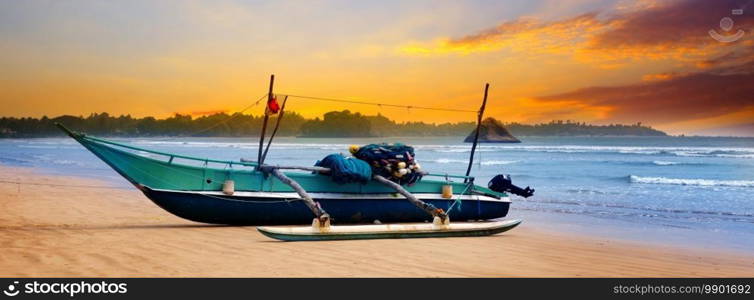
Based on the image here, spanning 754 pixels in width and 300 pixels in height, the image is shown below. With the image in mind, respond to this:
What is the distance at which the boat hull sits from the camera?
33.3 ft

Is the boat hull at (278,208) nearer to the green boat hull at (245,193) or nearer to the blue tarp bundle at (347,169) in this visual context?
the green boat hull at (245,193)

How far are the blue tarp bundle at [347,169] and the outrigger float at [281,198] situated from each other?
16 centimetres

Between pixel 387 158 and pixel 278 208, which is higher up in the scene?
pixel 387 158

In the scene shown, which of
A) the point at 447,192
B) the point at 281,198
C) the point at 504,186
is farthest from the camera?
the point at 504,186

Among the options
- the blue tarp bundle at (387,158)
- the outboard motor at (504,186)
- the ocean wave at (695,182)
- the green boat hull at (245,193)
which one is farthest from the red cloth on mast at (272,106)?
the ocean wave at (695,182)

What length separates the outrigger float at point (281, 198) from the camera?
32.0 feet

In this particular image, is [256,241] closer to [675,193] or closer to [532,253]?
[532,253]

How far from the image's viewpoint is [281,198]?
10.7 m

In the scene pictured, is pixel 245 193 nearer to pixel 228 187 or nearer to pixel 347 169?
pixel 228 187

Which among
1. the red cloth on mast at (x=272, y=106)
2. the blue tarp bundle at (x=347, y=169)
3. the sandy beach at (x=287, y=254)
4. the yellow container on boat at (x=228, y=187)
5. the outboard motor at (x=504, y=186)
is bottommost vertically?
the sandy beach at (x=287, y=254)

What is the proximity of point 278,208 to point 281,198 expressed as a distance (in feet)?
0.58

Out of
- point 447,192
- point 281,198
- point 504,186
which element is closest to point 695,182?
point 504,186

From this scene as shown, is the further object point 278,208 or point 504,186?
point 504,186

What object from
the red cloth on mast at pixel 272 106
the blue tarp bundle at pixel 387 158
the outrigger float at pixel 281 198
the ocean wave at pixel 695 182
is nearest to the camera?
the outrigger float at pixel 281 198
